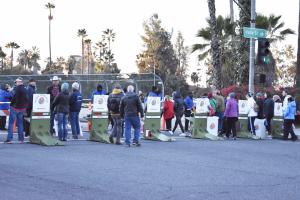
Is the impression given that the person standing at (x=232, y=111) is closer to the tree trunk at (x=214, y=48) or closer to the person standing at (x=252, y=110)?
the person standing at (x=252, y=110)

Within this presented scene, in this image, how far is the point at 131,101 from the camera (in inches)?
681

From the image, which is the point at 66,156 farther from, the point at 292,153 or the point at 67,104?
the point at 292,153

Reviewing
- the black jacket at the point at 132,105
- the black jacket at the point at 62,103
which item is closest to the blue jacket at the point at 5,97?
the black jacket at the point at 62,103

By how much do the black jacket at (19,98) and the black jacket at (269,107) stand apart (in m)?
10.1

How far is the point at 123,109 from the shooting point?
17.5 m

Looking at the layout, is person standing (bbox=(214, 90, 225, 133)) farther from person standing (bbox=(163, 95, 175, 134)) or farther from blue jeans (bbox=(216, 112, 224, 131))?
person standing (bbox=(163, 95, 175, 134))

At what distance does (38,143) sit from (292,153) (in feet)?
24.2

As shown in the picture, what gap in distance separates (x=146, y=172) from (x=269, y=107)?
12.7 metres

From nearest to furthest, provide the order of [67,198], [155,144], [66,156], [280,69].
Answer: [67,198] < [66,156] < [155,144] < [280,69]

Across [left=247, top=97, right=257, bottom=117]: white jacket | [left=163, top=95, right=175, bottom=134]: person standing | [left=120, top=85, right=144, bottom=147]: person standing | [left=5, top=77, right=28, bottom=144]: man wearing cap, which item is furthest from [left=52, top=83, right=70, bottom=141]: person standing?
[left=247, top=97, right=257, bottom=117]: white jacket

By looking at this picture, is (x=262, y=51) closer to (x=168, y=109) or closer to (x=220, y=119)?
(x=220, y=119)

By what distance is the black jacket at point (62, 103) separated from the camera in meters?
17.8

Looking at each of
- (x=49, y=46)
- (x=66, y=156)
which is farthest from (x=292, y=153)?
(x=49, y=46)

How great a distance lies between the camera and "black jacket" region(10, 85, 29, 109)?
17.4 meters
